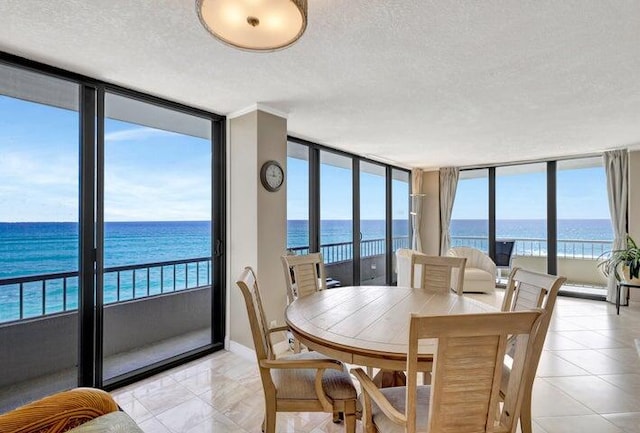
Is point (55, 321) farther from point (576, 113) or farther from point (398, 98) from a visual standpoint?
point (576, 113)

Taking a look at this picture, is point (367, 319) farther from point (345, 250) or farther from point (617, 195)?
point (617, 195)

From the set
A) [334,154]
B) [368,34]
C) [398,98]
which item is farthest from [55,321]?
[334,154]

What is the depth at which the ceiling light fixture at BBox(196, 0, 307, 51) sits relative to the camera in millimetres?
1179

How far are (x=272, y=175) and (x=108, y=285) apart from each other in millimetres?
1808

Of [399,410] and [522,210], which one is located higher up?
[522,210]

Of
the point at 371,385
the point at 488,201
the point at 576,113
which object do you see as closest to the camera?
the point at 371,385

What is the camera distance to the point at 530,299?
76.8 inches

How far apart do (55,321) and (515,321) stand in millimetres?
2995

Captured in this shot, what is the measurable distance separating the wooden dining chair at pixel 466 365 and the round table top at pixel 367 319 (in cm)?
23

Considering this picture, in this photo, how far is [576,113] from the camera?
3.26 meters

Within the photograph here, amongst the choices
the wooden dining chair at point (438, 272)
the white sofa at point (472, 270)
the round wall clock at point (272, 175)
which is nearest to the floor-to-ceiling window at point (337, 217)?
the white sofa at point (472, 270)

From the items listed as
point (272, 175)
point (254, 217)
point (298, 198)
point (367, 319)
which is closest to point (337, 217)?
point (298, 198)

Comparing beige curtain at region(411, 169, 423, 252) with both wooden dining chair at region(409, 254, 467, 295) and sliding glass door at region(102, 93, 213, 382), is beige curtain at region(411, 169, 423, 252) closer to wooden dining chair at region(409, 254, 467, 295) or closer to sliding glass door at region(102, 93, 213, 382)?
wooden dining chair at region(409, 254, 467, 295)

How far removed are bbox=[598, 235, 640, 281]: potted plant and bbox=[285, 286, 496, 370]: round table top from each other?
392 cm
